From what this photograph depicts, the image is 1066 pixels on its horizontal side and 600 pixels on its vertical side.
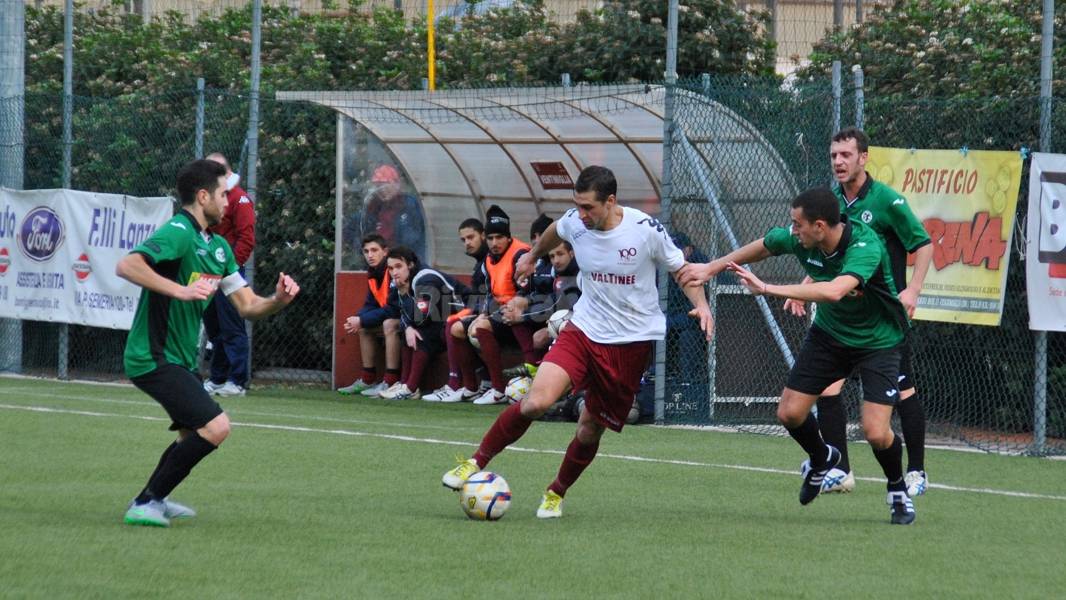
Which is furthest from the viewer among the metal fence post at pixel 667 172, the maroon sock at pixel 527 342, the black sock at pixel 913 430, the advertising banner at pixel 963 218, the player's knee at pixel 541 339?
the maroon sock at pixel 527 342

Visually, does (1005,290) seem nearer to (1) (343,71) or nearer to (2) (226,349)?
(2) (226,349)

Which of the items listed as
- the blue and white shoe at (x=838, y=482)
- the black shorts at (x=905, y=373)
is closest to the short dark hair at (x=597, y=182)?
the black shorts at (x=905, y=373)

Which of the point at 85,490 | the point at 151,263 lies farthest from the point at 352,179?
the point at 151,263

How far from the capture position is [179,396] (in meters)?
7.39

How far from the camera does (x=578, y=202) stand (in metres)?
8.10

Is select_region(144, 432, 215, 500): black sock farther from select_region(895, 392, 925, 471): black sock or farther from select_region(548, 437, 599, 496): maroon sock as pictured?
select_region(895, 392, 925, 471): black sock

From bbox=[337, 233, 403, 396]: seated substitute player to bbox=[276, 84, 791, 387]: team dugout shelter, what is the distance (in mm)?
329

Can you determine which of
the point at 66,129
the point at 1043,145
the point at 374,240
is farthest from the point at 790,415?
the point at 66,129

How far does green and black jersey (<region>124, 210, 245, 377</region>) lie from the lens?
291 inches

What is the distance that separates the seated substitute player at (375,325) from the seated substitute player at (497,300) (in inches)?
42.4

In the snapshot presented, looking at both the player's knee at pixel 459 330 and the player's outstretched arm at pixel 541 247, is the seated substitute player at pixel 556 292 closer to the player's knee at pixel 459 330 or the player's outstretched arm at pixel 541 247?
the player's knee at pixel 459 330

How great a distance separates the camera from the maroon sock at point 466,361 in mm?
15016

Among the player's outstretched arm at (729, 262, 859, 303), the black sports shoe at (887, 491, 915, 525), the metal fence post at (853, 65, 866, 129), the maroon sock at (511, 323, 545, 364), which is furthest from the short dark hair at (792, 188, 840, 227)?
the maroon sock at (511, 323, 545, 364)

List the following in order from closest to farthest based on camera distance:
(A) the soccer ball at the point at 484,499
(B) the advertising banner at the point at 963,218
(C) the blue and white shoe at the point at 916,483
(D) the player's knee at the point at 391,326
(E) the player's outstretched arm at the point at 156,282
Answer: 1. (E) the player's outstretched arm at the point at 156,282
2. (A) the soccer ball at the point at 484,499
3. (C) the blue and white shoe at the point at 916,483
4. (B) the advertising banner at the point at 963,218
5. (D) the player's knee at the point at 391,326
